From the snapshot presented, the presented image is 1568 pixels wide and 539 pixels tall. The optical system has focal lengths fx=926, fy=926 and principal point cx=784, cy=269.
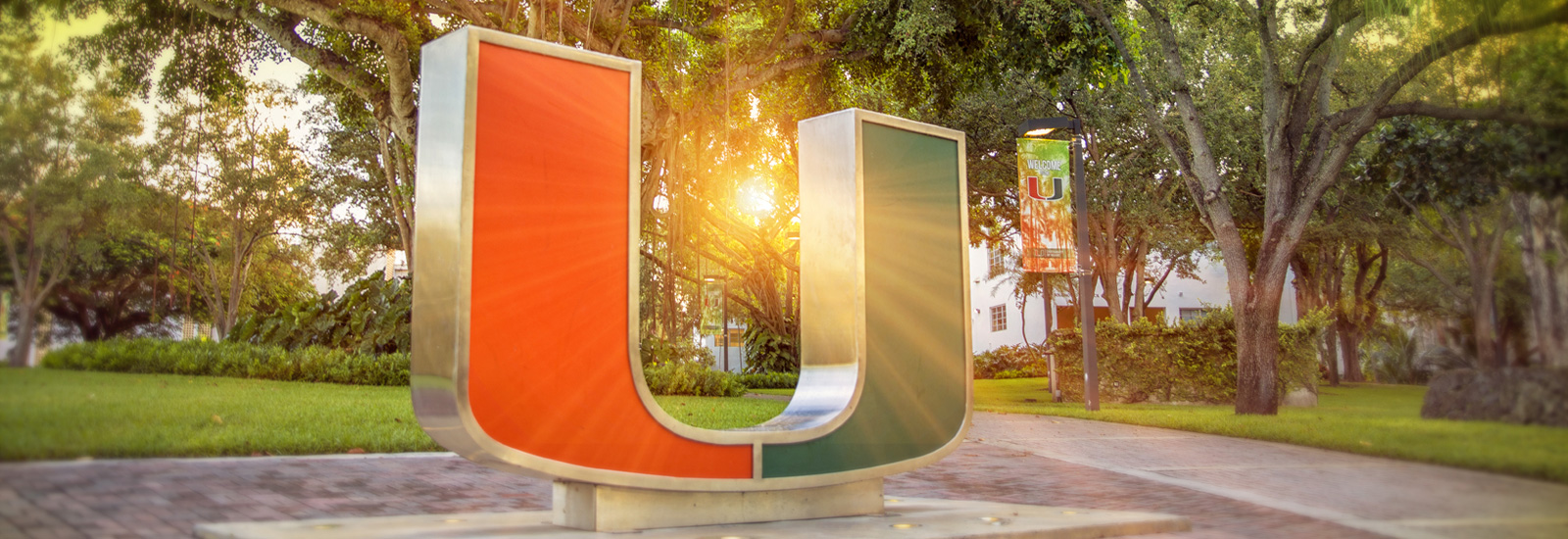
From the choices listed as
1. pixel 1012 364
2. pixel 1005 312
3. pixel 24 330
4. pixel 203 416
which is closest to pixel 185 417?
pixel 203 416

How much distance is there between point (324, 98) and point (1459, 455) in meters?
17.4

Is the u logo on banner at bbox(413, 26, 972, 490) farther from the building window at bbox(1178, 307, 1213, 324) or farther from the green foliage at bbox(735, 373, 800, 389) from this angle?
the green foliage at bbox(735, 373, 800, 389)

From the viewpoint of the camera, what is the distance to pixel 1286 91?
5809 millimetres

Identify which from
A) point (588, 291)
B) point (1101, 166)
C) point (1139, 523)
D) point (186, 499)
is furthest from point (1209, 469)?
point (1101, 166)

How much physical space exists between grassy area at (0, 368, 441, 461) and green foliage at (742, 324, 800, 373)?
532 inches

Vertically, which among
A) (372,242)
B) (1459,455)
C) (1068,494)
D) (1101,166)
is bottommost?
(1068,494)

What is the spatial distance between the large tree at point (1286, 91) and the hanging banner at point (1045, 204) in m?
1.97

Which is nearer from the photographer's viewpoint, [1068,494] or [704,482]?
[704,482]

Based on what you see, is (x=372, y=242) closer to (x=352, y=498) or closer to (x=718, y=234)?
(x=718, y=234)

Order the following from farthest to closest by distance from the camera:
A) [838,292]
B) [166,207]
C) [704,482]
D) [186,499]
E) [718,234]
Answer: [718,234] < [838,292] < [186,499] < [704,482] < [166,207]

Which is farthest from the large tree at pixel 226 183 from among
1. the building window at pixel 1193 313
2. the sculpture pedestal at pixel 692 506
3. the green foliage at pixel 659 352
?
the building window at pixel 1193 313

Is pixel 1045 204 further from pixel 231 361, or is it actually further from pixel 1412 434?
pixel 231 361

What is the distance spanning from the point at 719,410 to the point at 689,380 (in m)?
2.65

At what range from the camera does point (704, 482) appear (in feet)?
14.1
